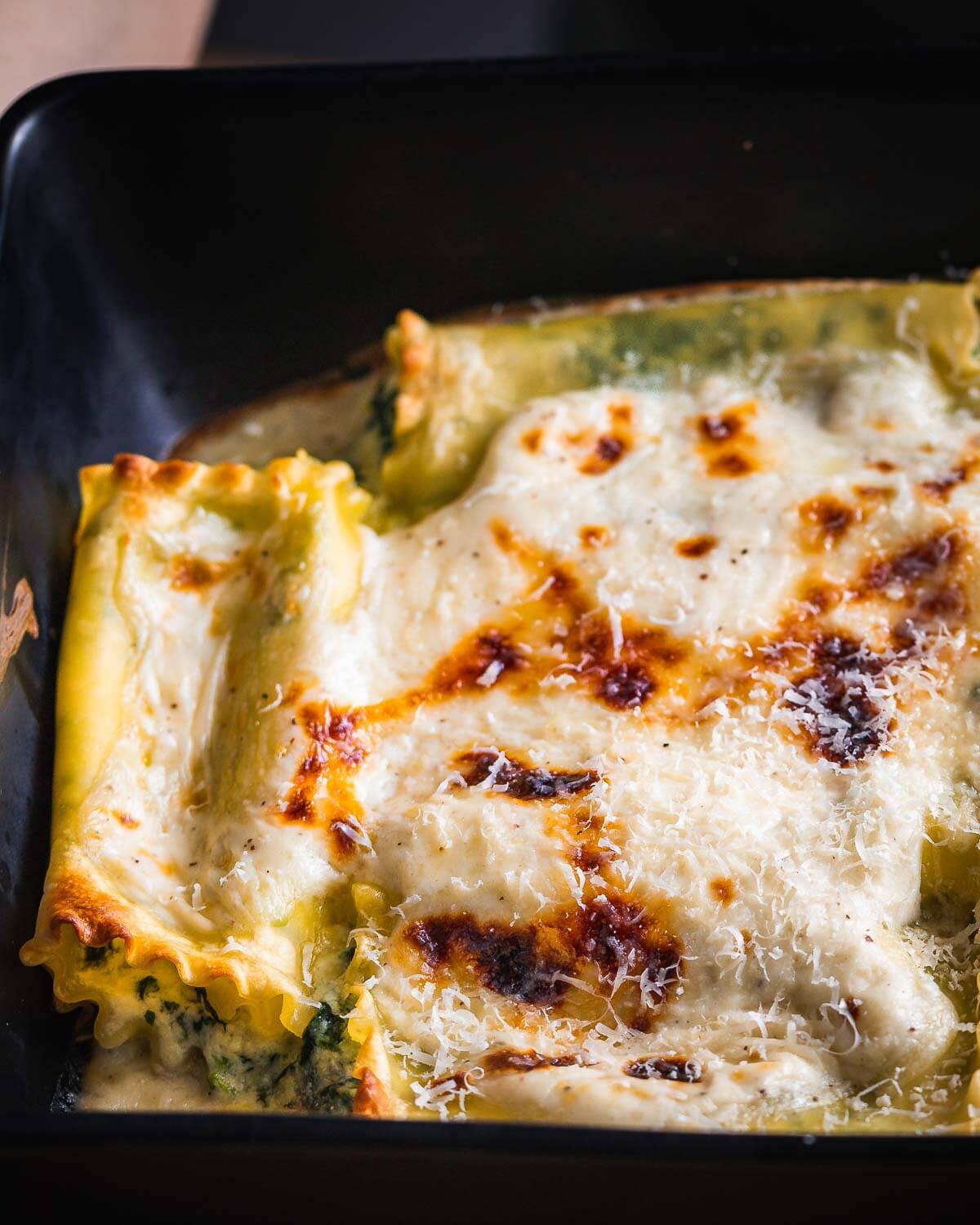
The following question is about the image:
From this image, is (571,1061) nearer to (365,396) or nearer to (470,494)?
(470,494)

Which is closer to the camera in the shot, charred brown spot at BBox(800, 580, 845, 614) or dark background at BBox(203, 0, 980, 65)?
charred brown spot at BBox(800, 580, 845, 614)

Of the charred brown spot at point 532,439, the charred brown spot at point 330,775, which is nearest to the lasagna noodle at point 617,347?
the charred brown spot at point 532,439

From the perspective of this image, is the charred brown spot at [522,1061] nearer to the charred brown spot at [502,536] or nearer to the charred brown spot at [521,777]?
the charred brown spot at [521,777]

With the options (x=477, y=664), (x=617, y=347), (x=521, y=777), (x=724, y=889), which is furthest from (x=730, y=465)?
(x=724, y=889)

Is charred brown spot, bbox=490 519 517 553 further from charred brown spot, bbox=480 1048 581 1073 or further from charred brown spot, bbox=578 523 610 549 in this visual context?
charred brown spot, bbox=480 1048 581 1073

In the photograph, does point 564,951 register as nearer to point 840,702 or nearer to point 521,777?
point 521,777

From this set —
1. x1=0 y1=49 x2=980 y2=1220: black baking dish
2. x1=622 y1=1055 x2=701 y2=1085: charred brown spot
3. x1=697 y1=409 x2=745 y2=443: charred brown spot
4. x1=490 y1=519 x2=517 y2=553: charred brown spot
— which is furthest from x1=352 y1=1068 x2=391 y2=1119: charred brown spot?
x1=697 y1=409 x2=745 y2=443: charred brown spot

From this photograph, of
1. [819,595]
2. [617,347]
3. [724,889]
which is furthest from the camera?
[617,347]

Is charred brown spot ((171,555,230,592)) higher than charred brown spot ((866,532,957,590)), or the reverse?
charred brown spot ((171,555,230,592))
